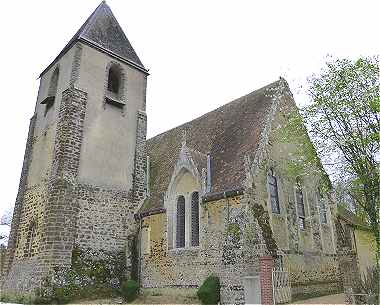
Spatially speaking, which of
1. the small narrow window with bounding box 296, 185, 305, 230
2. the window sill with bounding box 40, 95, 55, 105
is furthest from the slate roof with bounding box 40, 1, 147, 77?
the small narrow window with bounding box 296, 185, 305, 230

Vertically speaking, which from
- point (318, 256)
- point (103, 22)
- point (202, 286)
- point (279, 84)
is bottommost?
point (202, 286)

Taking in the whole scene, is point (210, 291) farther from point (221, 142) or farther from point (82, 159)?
point (82, 159)

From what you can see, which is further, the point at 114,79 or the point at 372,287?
the point at 114,79

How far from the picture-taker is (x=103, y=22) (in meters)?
22.4

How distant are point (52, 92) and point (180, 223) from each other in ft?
34.4

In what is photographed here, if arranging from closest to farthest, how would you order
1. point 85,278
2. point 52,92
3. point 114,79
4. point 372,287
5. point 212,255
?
1. point 372,287
2. point 212,255
3. point 85,278
4. point 52,92
5. point 114,79

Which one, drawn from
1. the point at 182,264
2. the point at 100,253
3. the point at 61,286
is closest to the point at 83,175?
the point at 100,253

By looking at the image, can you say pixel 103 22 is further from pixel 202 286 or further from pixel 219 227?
pixel 202 286

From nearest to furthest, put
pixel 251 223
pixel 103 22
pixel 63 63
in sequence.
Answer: pixel 251 223, pixel 63 63, pixel 103 22

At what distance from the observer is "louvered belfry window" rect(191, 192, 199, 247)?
15.9m

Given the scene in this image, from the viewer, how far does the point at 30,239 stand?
17219 millimetres

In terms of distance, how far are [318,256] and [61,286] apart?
11.7 metres

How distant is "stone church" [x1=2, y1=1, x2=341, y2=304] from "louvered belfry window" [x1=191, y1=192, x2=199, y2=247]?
0.15 ft

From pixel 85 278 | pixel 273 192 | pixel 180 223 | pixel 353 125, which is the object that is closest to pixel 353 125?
pixel 353 125
